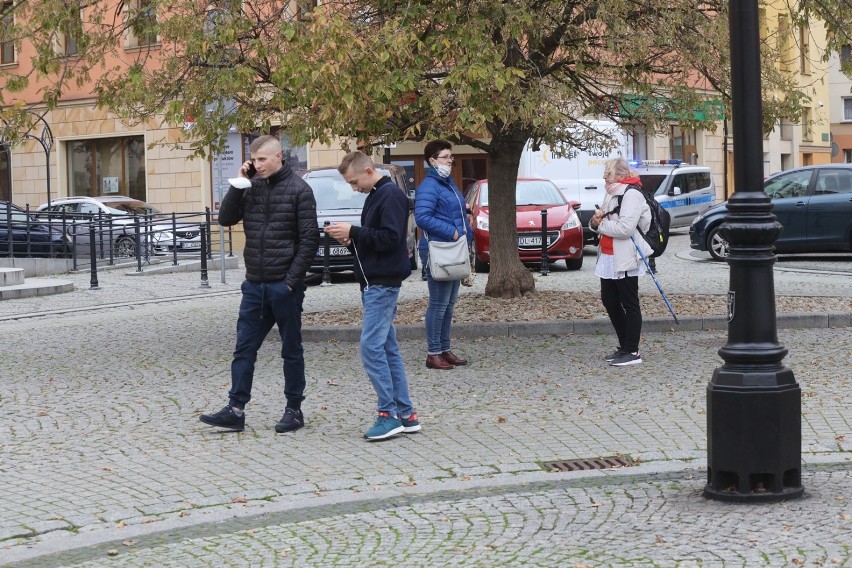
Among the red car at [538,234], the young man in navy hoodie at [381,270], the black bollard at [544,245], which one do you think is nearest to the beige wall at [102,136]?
the red car at [538,234]

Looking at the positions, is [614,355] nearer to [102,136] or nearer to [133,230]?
[133,230]

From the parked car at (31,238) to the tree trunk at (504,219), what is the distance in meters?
12.7

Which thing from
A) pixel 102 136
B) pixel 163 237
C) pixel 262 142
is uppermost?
pixel 102 136

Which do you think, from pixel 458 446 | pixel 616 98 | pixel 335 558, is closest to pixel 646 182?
pixel 616 98

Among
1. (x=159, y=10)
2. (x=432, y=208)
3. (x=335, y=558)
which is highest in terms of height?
(x=159, y=10)

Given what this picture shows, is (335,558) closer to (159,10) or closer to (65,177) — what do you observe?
(159,10)

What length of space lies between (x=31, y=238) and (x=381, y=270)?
19.0m

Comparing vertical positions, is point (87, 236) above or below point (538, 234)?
above

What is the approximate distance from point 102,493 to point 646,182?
30.2 meters

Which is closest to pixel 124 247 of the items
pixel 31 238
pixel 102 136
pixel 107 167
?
pixel 31 238

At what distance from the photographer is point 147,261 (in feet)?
85.7

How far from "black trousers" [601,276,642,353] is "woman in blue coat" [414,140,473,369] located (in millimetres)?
1243

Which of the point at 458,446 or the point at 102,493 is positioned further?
the point at 458,446

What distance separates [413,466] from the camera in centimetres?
730
